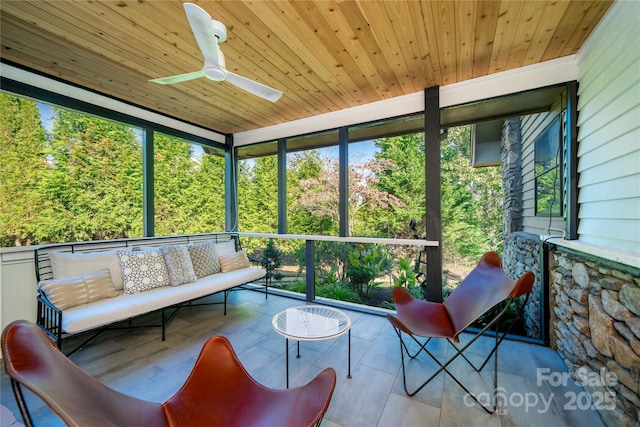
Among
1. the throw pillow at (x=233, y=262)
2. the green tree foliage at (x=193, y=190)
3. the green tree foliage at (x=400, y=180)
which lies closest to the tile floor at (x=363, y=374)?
the throw pillow at (x=233, y=262)

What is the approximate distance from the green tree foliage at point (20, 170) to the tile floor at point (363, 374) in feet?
5.21

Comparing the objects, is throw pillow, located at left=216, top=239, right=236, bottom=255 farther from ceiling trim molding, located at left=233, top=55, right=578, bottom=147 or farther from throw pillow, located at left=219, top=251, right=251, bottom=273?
ceiling trim molding, located at left=233, top=55, right=578, bottom=147

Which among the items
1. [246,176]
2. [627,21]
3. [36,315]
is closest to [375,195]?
[246,176]

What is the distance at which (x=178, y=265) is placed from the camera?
127 inches

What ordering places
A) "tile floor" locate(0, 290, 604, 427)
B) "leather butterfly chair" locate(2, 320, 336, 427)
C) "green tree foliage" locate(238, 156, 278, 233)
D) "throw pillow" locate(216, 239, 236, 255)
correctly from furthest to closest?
"green tree foliage" locate(238, 156, 278, 233)
"throw pillow" locate(216, 239, 236, 255)
"tile floor" locate(0, 290, 604, 427)
"leather butterfly chair" locate(2, 320, 336, 427)

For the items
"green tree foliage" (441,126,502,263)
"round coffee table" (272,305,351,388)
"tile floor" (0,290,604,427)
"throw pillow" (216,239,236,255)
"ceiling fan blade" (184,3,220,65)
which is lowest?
"tile floor" (0,290,604,427)

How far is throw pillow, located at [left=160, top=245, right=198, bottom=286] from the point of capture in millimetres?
3156

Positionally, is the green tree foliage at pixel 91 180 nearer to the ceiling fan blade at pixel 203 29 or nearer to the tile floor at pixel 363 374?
the tile floor at pixel 363 374

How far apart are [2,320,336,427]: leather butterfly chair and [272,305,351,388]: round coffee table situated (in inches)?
23.1

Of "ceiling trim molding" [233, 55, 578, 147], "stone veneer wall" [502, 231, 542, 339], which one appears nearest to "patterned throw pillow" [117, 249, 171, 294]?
"ceiling trim molding" [233, 55, 578, 147]

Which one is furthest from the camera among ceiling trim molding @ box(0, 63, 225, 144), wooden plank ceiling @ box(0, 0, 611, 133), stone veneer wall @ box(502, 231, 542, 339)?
stone veneer wall @ box(502, 231, 542, 339)

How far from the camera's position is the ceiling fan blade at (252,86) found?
2201 millimetres

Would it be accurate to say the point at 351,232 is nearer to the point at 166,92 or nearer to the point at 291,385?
the point at 291,385

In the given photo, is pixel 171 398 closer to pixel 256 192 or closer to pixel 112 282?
pixel 112 282
